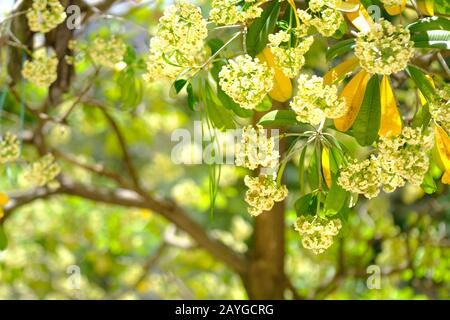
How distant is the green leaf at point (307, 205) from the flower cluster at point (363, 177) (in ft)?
0.28

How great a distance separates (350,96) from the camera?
34.4 inches

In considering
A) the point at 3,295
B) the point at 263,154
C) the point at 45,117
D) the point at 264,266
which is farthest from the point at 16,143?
the point at 3,295

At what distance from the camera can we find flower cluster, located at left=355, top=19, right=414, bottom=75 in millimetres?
743

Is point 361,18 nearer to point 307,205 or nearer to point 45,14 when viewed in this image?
point 307,205

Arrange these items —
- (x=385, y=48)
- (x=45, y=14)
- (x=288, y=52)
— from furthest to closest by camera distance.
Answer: (x=45, y=14) < (x=288, y=52) < (x=385, y=48)

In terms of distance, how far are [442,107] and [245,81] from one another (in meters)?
0.21

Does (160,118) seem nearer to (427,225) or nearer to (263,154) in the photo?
(427,225)

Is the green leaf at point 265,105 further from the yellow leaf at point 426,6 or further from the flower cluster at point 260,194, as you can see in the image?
the yellow leaf at point 426,6

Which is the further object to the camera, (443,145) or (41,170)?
(41,170)

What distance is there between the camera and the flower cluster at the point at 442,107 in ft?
2.60

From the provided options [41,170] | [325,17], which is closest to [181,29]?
[325,17]

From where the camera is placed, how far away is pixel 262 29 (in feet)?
2.97

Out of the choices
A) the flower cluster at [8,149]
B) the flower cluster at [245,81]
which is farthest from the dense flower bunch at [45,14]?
the flower cluster at [245,81]

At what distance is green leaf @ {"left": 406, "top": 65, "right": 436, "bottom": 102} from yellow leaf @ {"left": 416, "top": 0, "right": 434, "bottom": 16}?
0.30 ft
